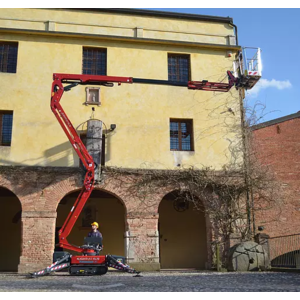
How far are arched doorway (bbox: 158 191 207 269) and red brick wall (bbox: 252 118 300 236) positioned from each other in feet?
10.8

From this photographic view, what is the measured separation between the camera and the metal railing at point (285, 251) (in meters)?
Answer: 17.6

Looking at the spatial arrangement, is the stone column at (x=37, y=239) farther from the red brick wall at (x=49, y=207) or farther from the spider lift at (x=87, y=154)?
the spider lift at (x=87, y=154)

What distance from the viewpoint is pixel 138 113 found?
1802 cm

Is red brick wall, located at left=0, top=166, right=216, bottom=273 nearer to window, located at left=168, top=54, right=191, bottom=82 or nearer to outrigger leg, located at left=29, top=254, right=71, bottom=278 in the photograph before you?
outrigger leg, located at left=29, top=254, right=71, bottom=278

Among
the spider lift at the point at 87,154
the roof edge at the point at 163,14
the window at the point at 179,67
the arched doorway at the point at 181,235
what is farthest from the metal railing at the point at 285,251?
the roof edge at the point at 163,14

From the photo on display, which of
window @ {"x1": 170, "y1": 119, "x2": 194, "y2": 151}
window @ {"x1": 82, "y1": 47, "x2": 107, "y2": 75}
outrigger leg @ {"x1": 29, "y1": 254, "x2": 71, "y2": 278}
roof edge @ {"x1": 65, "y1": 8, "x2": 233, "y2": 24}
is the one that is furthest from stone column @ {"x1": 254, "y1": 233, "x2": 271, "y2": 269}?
roof edge @ {"x1": 65, "y1": 8, "x2": 233, "y2": 24}

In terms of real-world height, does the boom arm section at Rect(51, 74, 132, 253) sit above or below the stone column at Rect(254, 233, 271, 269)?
above

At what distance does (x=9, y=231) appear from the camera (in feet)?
65.2

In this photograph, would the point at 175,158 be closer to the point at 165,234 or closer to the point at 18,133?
the point at 165,234

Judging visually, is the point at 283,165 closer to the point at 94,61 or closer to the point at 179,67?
the point at 179,67

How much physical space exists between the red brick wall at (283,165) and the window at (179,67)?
398cm

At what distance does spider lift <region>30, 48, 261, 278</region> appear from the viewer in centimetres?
1191

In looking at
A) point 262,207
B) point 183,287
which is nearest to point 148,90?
point 262,207

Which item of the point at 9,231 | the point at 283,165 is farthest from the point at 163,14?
the point at 9,231
